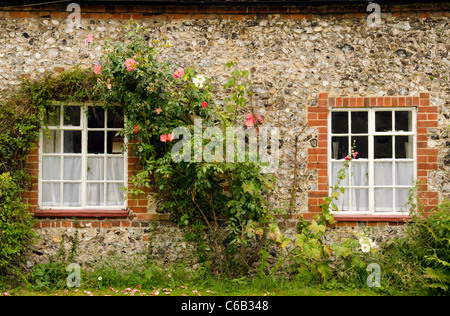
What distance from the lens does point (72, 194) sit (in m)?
6.79

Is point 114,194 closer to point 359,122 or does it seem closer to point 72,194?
point 72,194

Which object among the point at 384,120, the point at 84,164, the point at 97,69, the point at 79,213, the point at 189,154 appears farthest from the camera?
the point at 384,120

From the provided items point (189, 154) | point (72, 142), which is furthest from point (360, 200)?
point (72, 142)

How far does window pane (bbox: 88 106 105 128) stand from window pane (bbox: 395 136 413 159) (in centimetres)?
458

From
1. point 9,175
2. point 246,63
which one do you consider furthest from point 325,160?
point 9,175

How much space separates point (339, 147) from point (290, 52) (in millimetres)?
1656

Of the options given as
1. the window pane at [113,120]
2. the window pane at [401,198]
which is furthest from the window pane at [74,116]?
the window pane at [401,198]

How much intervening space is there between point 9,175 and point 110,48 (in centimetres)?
238

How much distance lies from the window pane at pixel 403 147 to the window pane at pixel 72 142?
16.2 ft

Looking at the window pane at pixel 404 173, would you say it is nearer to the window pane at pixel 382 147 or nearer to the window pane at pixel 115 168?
the window pane at pixel 382 147

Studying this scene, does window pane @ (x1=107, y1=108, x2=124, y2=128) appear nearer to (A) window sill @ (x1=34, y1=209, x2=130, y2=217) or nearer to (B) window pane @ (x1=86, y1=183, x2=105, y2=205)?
(B) window pane @ (x1=86, y1=183, x2=105, y2=205)

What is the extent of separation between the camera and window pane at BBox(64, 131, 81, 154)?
22.4 ft

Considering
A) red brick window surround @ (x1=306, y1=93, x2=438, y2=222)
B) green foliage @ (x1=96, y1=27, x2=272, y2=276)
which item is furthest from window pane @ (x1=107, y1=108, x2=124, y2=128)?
red brick window surround @ (x1=306, y1=93, x2=438, y2=222)

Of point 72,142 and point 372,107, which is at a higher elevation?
point 372,107
